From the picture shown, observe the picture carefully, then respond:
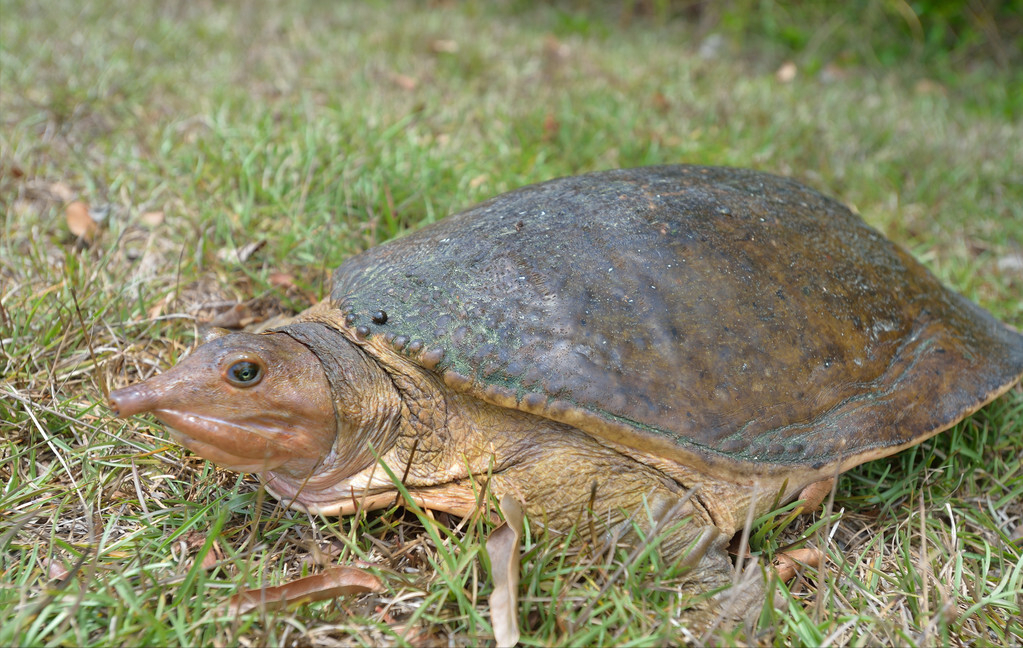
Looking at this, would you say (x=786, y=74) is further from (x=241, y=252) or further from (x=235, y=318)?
(x=235, y=318)

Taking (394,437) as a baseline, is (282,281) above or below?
below

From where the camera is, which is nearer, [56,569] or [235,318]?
[56,569]

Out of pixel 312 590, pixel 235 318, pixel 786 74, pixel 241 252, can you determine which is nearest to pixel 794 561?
pixel 312 590

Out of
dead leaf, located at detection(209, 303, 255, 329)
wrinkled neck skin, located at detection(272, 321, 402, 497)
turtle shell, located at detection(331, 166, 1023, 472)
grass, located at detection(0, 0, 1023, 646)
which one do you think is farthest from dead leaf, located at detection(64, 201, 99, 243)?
wrinkled neck skin, located at detection(272, 321, 402, 497)

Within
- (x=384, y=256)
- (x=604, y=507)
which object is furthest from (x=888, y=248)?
(x=384, y=256)

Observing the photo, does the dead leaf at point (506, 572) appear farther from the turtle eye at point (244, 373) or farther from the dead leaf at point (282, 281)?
the dead leaf at point (282, 281)

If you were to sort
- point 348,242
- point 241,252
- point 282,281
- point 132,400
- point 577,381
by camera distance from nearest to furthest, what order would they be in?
point 132,400
point 577,381
point 282,281
point 241,252
point 348,242
